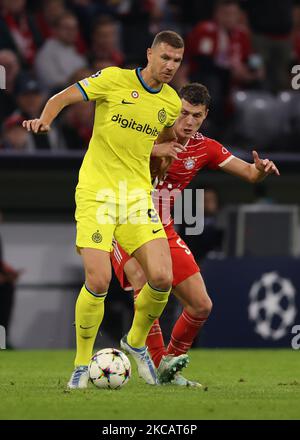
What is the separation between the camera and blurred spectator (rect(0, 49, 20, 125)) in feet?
49.4

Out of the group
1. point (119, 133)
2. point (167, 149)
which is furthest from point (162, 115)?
point (119, 133)

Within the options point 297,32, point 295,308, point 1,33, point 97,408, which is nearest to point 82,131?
point 1,33

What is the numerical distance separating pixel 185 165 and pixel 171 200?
319 millimetres

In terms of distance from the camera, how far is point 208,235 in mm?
14742

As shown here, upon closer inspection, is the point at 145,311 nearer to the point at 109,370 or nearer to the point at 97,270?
the point at 109,370

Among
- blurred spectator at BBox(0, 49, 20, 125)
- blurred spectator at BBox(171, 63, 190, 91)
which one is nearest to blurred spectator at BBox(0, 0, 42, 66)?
blurred spectator at BBox(0, 49, 20, 125)

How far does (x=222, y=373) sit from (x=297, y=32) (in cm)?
864

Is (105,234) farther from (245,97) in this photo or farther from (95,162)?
(245,97)

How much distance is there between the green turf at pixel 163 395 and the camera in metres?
7.16

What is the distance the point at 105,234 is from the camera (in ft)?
27.9

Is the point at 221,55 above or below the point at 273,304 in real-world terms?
above

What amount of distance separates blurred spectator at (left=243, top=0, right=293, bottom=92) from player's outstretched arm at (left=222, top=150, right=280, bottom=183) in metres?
7.96

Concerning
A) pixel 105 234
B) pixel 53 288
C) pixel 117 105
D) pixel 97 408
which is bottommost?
pixel 53 288

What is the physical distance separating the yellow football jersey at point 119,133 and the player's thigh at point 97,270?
1.66ft
